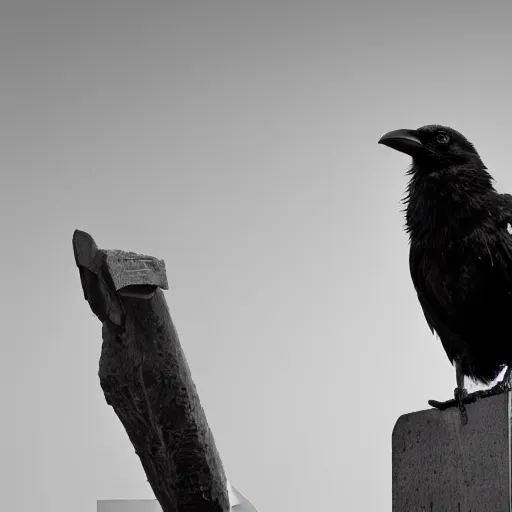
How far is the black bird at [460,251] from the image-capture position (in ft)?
14.6

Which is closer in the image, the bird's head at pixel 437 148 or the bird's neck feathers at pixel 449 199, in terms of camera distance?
the bird's neck feathers at pixel 449 199

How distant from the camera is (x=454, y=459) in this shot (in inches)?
172

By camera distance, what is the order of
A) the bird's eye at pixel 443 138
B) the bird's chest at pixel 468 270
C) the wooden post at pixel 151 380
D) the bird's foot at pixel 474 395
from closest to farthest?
1. the bird's foot at pixel 474 395
2. the bird's chest at pixel 468 270
3. the bird's eye at pixel 443 138
4. the wooden post at pixel 151 380

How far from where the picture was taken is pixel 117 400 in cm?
541

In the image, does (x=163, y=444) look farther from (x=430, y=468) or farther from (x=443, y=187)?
(x=443, y=187)

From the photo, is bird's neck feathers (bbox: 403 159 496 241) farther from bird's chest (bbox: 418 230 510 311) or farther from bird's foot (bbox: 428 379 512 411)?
bird's foot (bbox: 428 379 512 411)

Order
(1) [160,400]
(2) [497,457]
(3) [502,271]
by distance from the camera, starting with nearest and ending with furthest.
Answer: (2) [497,457] → (3) [502,271] → (1) [160,400]

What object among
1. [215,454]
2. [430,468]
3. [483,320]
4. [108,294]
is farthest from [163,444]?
[483,320]

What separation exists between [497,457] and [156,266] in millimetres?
1897

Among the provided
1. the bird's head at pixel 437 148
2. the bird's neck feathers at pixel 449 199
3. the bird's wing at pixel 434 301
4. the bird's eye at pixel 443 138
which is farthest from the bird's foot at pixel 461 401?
the bird's eye at pixel 443 138

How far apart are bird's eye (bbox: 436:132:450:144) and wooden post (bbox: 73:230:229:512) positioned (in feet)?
4.99

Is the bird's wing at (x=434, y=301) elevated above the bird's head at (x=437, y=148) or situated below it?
below

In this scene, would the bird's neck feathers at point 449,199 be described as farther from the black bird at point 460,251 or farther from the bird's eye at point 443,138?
the bird's eye at point 443,138

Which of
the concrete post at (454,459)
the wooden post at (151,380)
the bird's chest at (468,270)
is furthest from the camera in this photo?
the wooden post at (151,380)
